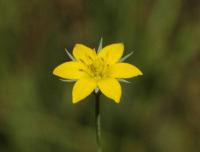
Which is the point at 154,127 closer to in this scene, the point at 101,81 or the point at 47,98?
the point at 47,98

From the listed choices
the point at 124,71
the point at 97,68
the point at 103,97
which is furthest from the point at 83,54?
the point at 103,97

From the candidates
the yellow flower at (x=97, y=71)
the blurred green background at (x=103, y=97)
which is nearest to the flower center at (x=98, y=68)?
the yellow flower at (x=97, y=71)

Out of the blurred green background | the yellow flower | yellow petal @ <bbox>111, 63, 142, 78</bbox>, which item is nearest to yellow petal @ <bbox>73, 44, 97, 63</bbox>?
the yellow flower

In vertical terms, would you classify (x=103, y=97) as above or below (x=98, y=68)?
below

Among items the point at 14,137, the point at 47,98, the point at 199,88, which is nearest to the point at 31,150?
the point at 14,137

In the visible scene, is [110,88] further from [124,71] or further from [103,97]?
[103,97]

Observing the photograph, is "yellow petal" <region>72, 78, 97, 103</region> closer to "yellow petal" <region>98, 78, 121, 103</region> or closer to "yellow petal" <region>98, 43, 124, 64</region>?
"yellow petal" <region>98, 78, 121, 103</region>
